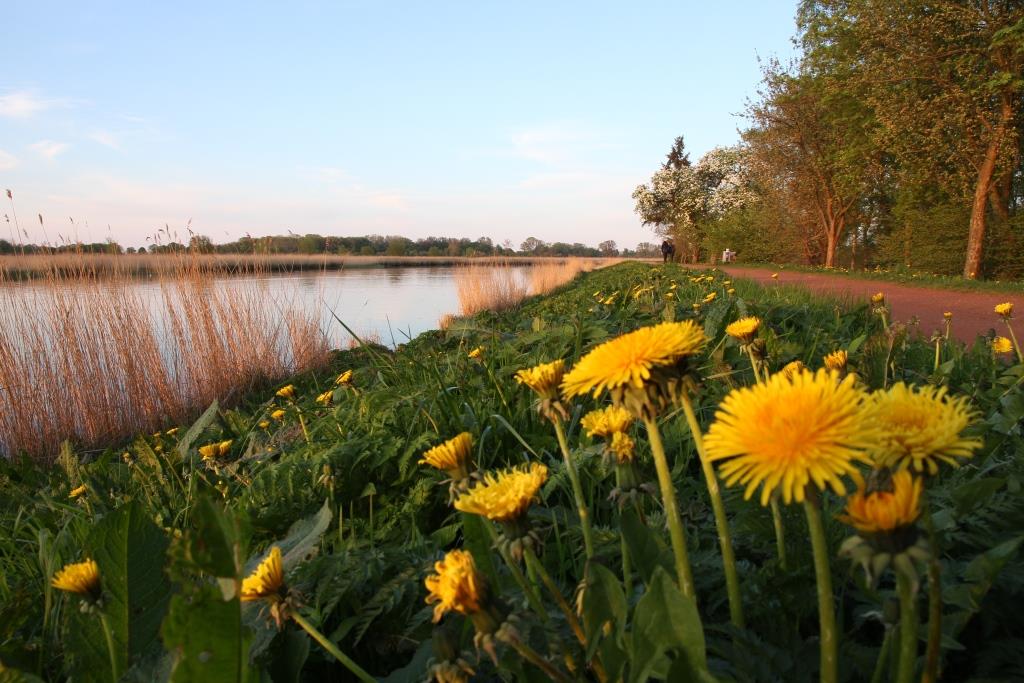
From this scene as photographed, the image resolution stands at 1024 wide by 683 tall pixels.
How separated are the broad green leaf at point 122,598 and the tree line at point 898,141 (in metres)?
13.9

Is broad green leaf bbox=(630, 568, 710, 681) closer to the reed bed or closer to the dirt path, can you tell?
the dirt path

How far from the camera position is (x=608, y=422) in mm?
1076

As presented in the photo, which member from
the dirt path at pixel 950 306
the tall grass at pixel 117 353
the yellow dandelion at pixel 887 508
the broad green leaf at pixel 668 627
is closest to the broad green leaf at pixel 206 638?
the broad green leaf at pixel 668 627

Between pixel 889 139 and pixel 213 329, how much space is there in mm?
14442

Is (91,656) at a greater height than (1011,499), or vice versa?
(1011,499)

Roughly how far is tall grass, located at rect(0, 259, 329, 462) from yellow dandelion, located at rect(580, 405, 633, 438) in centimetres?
462

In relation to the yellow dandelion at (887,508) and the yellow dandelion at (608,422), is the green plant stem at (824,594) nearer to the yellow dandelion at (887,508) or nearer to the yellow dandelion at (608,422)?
the yellow dandelion at (887,508)

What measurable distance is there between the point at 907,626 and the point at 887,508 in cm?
16

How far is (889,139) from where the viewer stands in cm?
1334

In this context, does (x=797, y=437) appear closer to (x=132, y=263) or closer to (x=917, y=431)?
(x=917, y=431)

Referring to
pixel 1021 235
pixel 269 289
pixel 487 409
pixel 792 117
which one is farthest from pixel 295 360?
pixel 792 117

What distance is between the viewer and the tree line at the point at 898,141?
11750mm

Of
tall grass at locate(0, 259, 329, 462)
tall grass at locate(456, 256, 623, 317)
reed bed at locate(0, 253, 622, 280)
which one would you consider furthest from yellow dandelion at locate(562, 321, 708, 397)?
tall grass at locate(456, 256, 623, 317)

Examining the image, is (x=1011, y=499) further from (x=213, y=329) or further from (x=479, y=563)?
(x=213, y=329)
